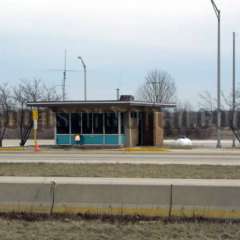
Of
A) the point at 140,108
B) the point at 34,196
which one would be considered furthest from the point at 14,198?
the point at 140,108

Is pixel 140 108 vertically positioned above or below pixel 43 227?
above

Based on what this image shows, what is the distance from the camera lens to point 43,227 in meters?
9.45

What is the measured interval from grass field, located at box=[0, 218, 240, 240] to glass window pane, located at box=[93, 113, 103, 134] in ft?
106

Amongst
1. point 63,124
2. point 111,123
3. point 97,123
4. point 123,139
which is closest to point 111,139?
point 123,139

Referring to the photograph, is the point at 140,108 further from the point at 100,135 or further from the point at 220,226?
the point at 220,226

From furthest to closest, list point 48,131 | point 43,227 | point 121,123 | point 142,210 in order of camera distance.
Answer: point 48,131 → point 121,123 → point 142,210 → point 43,227

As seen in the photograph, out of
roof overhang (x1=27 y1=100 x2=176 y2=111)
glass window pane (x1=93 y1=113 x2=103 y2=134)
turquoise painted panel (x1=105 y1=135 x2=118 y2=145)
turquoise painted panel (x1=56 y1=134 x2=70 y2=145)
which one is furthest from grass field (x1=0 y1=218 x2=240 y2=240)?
turquoise painted panel (x1=56 y1=134 x2=70 y2=145)

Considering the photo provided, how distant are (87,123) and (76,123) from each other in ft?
2.43

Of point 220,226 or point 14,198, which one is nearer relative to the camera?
point 220,226

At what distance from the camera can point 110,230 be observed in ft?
30.3

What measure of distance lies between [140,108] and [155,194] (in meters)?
33.2

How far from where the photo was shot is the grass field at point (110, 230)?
877 cm

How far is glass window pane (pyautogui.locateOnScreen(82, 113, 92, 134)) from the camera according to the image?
42.5 metres

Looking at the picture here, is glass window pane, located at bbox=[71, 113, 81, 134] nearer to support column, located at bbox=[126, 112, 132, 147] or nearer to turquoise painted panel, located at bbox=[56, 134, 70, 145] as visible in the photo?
turquoise painted panel, located at bbox=[56, 134, 70, 145]
